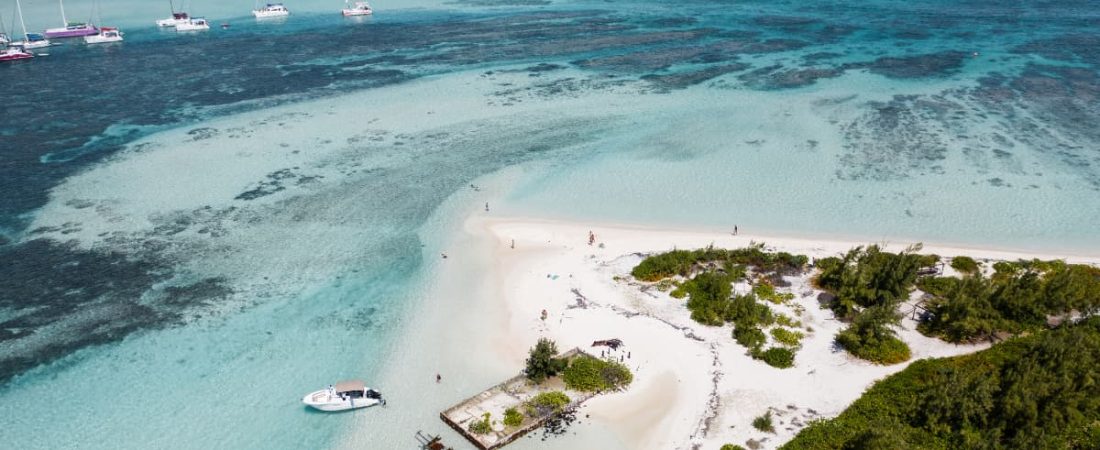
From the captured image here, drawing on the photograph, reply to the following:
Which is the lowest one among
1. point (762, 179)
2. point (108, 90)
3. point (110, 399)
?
point (110, 399)

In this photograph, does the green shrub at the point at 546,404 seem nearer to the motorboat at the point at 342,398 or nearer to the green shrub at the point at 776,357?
the motorboat at the point at 342,398

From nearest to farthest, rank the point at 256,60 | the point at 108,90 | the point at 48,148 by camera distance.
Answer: the point at 48,148 < the point at 108,90 < the point at 256,60

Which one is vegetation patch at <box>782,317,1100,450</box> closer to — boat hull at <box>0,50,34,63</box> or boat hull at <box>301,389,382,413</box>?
boat hull at <box>301,389,382,413</box>

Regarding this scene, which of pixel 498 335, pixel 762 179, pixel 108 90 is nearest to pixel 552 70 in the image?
pixel 762 179

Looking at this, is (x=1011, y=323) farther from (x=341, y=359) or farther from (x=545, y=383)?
(x=341, y=359)

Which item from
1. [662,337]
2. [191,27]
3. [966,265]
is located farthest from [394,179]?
[191,27]

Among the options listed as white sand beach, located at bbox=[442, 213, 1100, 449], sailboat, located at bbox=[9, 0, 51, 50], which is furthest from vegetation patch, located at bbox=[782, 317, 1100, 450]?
sailboat, located at bbox=[9, 0, 51, 50]
